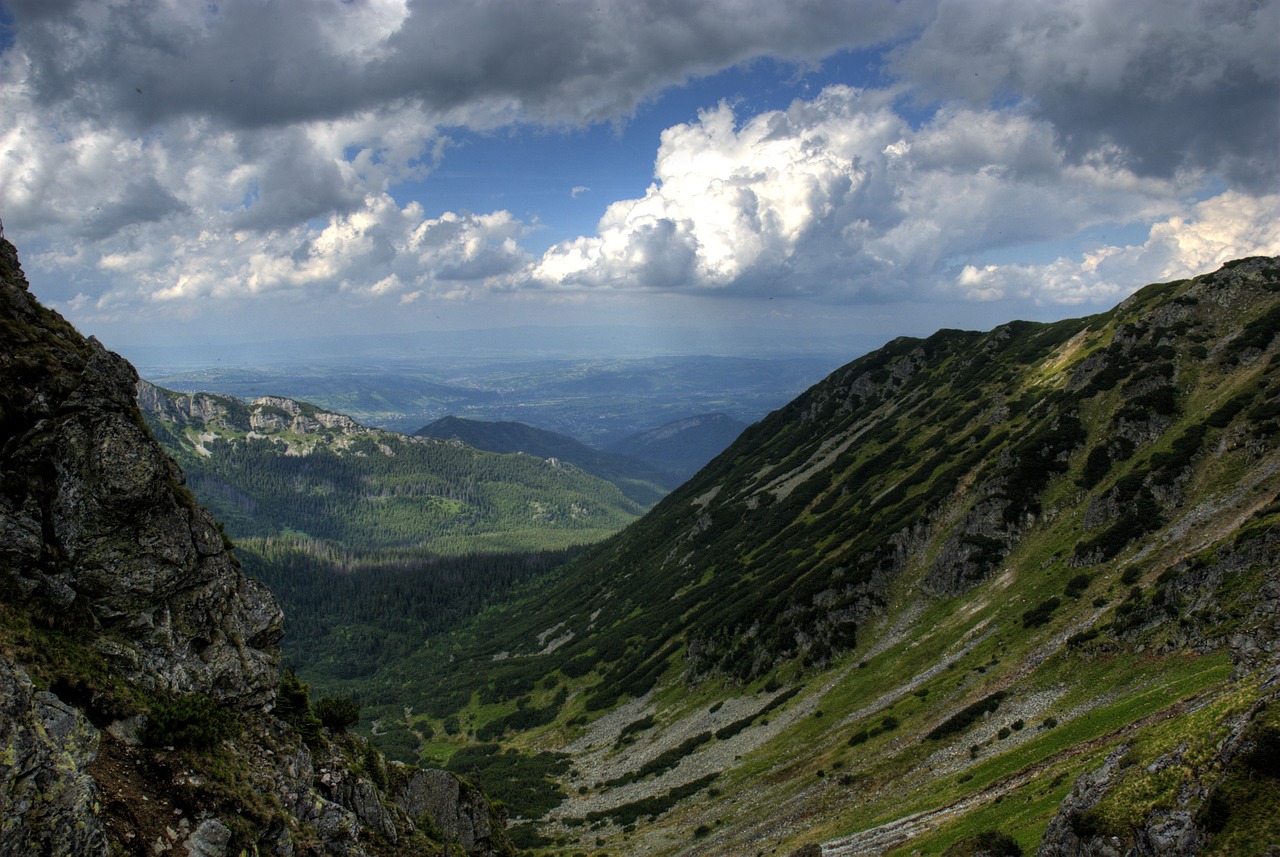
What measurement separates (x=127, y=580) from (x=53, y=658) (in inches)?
178

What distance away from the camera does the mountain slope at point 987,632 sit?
34.9m

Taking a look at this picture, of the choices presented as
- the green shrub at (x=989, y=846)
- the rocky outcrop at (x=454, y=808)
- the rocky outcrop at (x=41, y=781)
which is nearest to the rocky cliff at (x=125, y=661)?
the rocky outcrop at (x=41, y=781)

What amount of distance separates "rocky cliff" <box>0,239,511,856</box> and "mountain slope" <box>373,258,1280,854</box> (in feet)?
97.3

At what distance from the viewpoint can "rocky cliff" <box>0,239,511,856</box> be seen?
666 inches

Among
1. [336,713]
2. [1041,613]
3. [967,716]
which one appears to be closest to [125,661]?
[336,713]

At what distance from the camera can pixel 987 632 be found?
2442 inches

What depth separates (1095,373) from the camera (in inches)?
3492

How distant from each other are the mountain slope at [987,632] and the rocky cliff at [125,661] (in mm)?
29661

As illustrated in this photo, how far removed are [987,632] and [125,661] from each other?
66.3 m

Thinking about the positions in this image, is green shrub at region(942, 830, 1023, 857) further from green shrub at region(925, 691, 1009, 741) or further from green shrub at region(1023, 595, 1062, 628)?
green shrub at region(1023, 595, 1062, 628)

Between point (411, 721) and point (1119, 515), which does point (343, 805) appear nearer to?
point (1119, 515)

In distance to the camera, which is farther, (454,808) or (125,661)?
(454,808)

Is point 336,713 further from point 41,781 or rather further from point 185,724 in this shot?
point 41,781

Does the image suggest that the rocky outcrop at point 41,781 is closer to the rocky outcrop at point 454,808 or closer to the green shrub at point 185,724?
the green shrub at point 185,724
